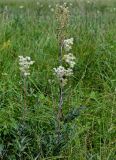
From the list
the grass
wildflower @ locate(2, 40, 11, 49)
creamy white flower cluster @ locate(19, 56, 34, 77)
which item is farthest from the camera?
wildflower @ locate(2, 40, 11, 49)

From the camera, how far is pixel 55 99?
13.2 feet

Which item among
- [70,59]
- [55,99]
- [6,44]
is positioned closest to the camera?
[70,59]

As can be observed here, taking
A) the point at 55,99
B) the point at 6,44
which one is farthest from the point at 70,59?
the point at 6,44

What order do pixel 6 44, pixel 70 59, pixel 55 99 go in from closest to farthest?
1. pixel 70 59
2. pixel 55 99
3. pixel 6 44

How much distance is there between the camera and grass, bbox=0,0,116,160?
329 centimetres

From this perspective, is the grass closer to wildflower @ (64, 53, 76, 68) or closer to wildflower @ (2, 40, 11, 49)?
wildflower @ (2, 40, 11, 49)

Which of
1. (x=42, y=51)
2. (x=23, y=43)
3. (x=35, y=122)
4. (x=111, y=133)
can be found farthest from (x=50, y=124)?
(x=23, y=43)

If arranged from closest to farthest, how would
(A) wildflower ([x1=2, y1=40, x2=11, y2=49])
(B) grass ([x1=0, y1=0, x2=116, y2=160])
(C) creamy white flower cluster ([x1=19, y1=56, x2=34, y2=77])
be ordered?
(C) creamy white flower cluster ([x1=19, y1=56, x2=34, y2=77]) < (B) grass ([x1=0, y1=0, x2=116, y2=160]) < (A) wildflower ([x1=2, y1=40, x2=11, y2=49])

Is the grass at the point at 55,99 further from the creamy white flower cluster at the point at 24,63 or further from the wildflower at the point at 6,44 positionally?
the creamy white flower cluster at the point at 24,63

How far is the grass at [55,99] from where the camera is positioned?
329cm

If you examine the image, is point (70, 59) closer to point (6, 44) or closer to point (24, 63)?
point (24, 63)

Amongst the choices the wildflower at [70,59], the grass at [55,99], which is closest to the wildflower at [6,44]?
the grass at [55,99]

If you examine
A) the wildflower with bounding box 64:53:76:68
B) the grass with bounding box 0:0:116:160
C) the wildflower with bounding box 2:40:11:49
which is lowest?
the grass with bounding box 0:0:116:160

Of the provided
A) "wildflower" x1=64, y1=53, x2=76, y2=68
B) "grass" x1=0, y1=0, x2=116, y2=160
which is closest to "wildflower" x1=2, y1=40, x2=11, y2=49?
"grass" x1=0, y1=0, x2=116, y2=160
